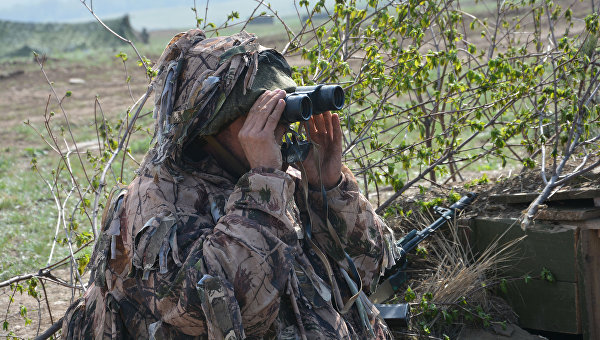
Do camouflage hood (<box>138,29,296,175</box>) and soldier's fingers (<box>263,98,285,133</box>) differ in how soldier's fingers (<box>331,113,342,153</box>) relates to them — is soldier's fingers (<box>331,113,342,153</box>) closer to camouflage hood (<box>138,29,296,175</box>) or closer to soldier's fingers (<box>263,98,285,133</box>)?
camouflage hood (<box>138,29,296,175</box>)

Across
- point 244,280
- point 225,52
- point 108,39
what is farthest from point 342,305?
point 108,39

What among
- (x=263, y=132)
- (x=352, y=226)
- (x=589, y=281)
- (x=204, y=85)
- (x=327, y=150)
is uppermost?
(x=204, y=85)

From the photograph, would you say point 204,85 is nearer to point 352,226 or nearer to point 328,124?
point 328,124

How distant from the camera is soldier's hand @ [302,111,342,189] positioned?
2.39m

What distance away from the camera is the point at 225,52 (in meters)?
2.17

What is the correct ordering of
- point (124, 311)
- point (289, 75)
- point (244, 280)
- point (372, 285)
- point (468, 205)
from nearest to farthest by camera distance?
point (244, 280) < point (124, 311) < point (289, 75) < point (372, 285) < point (468, 205)

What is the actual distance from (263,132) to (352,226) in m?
0.57

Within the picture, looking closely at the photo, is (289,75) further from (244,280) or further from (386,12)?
(386,12)

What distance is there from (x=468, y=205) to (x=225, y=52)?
227cm

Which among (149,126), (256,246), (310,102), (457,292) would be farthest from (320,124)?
(149,126)

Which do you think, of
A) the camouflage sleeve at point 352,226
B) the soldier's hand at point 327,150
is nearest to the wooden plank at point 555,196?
the camouflage sleeve at point 352,226

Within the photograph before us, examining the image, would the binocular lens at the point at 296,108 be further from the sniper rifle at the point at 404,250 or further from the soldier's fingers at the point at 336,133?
the sniper rifle at the point at 404,250

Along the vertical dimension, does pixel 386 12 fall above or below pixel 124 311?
above

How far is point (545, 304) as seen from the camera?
361 cm
